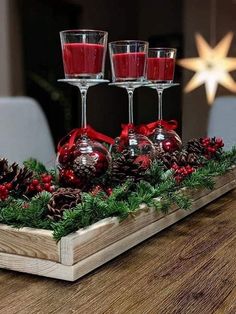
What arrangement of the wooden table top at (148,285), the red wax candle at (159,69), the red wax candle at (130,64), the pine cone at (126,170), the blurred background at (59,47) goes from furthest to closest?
the blurred background at (59,47), the red wax candle at (159,69), the red wax candle at (130,64), the pine cone at (126,170), the wooden table top at (148,285)

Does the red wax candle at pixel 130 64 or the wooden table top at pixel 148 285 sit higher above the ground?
the red wax candle at pixel 130 64

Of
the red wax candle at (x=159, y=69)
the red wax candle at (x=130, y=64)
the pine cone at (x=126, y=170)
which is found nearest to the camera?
the pine cone at (x=126, y=170)

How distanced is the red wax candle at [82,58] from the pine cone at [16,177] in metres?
0.21

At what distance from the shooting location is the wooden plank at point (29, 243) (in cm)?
75

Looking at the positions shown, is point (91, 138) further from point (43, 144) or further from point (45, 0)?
point (45, 0)

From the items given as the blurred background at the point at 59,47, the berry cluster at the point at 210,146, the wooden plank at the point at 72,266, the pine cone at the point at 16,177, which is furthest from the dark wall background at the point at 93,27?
the wooden plank at the point at 72,266

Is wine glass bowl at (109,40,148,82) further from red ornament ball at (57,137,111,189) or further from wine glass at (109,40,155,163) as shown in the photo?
red ornament ball at (57,137,111,189)

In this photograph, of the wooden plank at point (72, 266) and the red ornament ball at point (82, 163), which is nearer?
the wooden plank at point (72, 266)

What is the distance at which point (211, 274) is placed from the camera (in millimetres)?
768

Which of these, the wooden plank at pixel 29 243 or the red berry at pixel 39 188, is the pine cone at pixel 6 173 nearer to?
the red berry at pixel 39 188

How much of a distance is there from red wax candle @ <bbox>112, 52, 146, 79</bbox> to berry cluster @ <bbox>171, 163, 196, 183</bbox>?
23 cm

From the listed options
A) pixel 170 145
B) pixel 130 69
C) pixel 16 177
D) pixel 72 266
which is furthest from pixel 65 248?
pixel 170 145

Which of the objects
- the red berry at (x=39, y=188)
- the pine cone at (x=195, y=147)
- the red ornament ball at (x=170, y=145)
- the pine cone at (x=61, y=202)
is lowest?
the pine cone at (x=195, y=147)

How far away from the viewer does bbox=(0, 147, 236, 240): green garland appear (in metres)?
0.78
